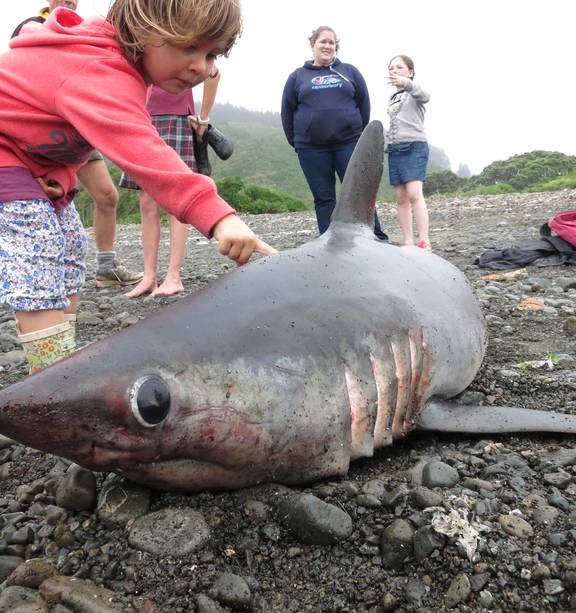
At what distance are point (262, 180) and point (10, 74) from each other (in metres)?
47.4

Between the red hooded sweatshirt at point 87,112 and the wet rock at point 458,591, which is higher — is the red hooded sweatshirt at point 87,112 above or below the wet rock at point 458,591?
above

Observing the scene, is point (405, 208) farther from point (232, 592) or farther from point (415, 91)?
point (232, 592)

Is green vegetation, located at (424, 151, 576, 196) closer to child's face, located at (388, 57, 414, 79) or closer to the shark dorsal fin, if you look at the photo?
child's face, located at (388, 57, 414, 79)

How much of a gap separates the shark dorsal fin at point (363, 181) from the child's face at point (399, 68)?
4112 millimetres

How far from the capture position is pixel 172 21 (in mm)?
2189

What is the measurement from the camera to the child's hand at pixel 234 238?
82.0 inches

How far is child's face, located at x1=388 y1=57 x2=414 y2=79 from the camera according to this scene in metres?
6.88

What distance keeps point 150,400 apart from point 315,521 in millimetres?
595

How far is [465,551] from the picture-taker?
1676 millimetres

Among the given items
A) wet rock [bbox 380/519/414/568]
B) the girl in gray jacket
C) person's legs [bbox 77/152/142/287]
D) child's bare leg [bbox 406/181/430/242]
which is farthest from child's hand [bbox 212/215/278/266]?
the girl in gray jacket

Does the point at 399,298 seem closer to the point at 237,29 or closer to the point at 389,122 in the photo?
the point at 237,29

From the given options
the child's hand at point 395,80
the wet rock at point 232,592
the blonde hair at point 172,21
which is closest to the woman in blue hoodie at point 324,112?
the child's hand at point 395,80

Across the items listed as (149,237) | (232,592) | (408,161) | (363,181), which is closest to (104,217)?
(149,237)

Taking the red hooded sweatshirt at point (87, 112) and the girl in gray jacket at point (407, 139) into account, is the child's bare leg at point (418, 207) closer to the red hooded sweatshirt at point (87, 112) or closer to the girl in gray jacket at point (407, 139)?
the girl in gray jacket at point (407, 139)
